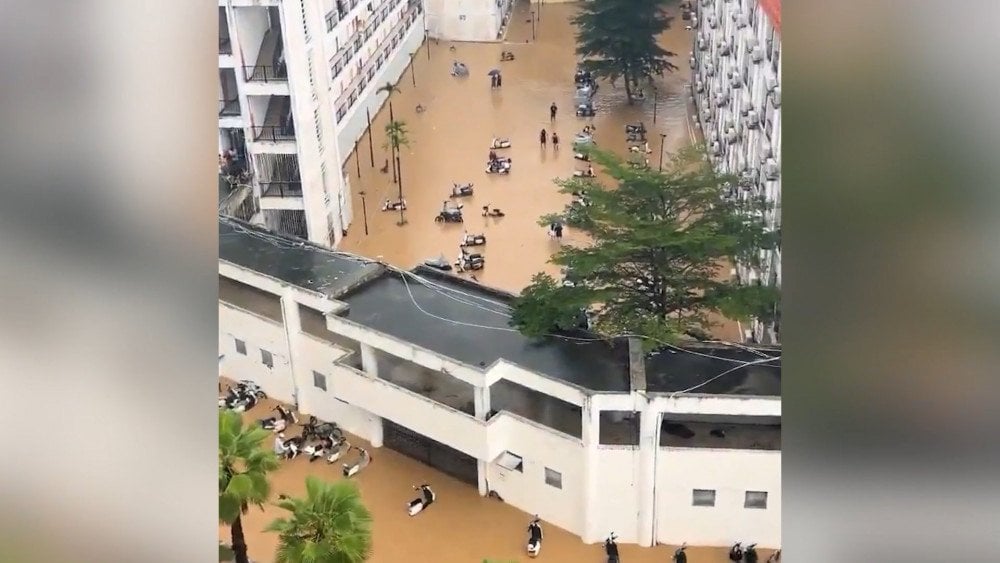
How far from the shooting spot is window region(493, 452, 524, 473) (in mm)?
3451

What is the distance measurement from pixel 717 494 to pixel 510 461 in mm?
822

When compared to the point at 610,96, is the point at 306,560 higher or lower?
lower

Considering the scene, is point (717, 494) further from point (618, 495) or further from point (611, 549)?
point (611, 549)

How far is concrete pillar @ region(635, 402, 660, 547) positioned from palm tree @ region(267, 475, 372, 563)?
1.17 metres

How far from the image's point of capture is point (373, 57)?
16.6ft

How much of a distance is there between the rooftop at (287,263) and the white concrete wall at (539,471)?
0.96 metres

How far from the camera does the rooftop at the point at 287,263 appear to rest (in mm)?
3750

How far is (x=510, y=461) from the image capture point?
346 cm

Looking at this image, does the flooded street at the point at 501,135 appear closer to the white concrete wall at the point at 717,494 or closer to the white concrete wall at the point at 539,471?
the white concrete wall at the point at 539,471
